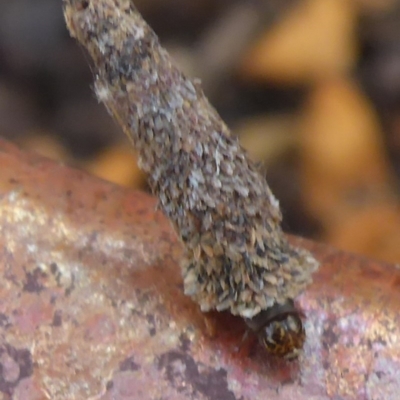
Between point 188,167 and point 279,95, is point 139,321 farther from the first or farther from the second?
point 279,95

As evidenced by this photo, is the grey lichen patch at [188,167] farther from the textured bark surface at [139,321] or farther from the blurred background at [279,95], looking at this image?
the blurred background at [279,95]

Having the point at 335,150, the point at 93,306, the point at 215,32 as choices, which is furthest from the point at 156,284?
the point at 215,32

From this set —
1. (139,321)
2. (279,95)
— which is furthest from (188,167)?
(279,95)

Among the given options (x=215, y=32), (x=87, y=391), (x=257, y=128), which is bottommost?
(x=87, y=391)

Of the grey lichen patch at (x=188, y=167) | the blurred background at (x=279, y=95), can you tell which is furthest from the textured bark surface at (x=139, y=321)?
the blurred background at (x=279, y=95)

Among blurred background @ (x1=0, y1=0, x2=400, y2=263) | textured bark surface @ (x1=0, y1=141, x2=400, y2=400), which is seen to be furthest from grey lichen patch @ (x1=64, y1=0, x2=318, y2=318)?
blurred background @ (x1=0, y1=0, x2=400, y2=263)

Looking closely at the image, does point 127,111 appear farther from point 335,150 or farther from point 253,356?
point 335,150

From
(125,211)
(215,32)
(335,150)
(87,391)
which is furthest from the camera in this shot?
(215,32)
